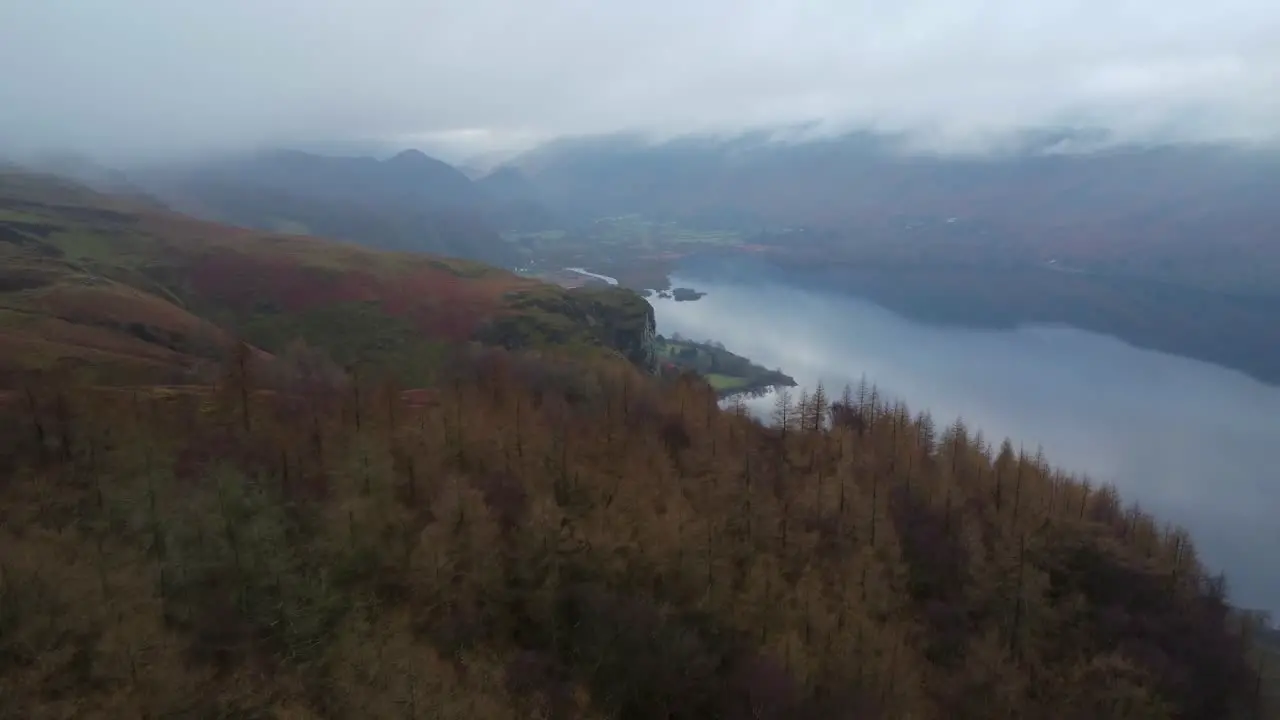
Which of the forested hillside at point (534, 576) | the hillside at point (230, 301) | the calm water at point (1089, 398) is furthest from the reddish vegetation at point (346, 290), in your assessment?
the forested hillside at point (534, 576)

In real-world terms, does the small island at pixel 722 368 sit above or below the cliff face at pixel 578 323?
below

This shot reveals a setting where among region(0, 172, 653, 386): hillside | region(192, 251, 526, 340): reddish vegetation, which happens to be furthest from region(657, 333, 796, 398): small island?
region(192, 251, 526, 340): reddish vegetation

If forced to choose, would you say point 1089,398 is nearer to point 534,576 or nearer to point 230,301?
point 534,576

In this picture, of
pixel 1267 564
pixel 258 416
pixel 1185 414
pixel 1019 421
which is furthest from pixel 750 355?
pixel 258 416

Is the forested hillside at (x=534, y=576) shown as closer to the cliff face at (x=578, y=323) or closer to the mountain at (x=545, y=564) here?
the mountain at (x=545, y=564)

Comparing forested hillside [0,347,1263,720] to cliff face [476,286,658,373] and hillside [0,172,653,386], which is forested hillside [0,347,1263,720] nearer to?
hillside [0,172,653,386]

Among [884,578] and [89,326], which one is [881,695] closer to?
[884,578]

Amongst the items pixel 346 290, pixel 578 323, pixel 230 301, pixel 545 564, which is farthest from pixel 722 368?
pixel 545 564
